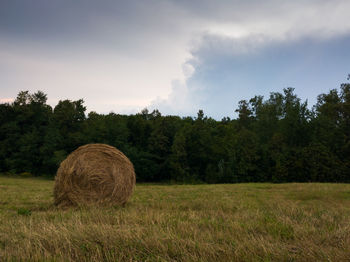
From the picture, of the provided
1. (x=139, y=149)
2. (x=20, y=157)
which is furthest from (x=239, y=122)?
(x=20, y=157)

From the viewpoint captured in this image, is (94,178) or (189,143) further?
(189,143)

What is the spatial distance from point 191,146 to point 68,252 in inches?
1548

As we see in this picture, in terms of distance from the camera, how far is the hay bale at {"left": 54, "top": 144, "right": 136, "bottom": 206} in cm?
966

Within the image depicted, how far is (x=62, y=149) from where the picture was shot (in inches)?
1658

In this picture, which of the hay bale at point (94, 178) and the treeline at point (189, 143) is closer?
the hay bale at point (94, 178)

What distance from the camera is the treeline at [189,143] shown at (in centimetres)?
3738

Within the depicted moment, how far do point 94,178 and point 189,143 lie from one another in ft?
105

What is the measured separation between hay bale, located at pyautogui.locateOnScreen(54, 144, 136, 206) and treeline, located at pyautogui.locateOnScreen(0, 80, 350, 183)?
89.6 ft

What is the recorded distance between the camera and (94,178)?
33.5 feet

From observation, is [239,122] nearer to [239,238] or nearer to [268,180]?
[268,180]

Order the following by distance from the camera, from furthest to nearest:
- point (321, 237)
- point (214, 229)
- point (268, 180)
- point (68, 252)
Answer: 1. point (268, 180)
2. point (214, 229)
3. point (321, 237)
4. point (68, 252)

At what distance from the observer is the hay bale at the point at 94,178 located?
966 cm

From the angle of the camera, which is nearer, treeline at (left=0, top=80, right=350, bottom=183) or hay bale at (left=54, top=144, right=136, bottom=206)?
hay bale at (left=54, top=144, right=136, bottom=206)

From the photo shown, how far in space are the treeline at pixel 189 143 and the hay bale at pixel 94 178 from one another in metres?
27.3
